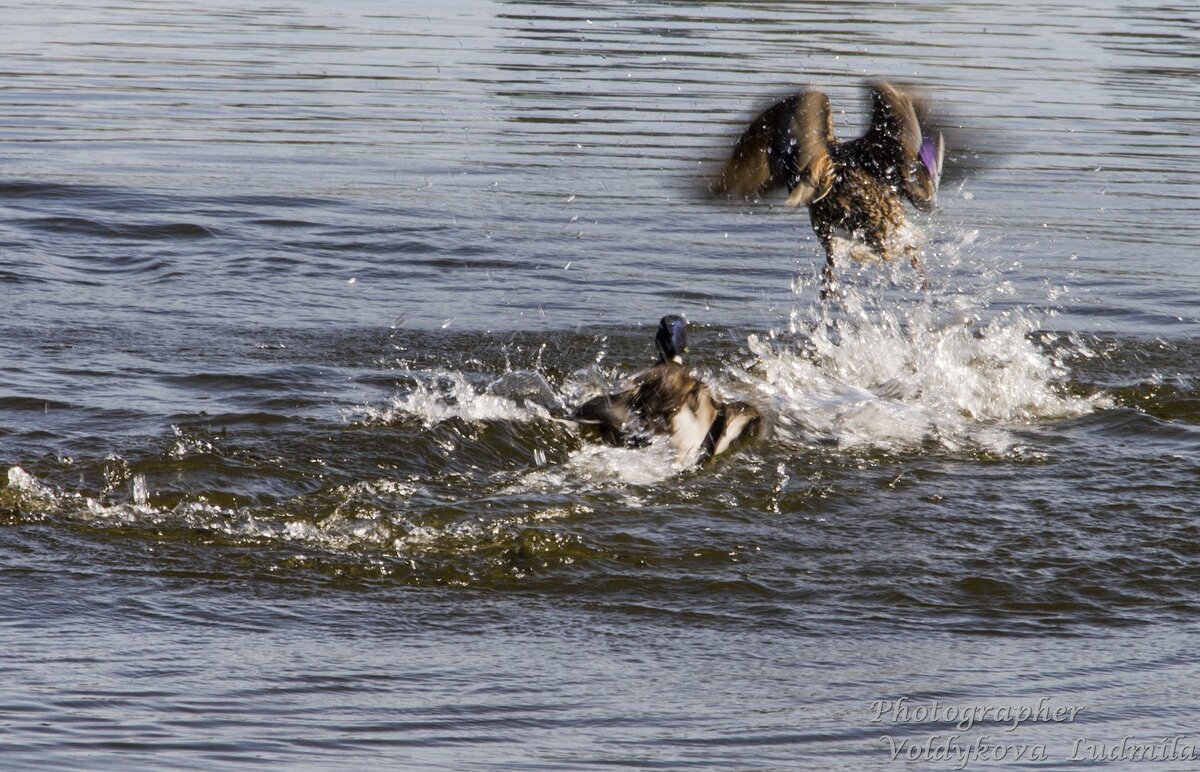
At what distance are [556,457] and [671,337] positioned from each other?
80cm

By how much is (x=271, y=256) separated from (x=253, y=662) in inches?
234

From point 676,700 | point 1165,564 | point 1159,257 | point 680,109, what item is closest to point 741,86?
point 680,109

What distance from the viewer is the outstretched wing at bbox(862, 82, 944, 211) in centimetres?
847

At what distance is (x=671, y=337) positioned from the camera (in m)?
6.65

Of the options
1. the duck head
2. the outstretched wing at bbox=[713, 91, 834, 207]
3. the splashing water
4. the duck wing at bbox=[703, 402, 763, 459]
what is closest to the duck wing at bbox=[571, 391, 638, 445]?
the duck head

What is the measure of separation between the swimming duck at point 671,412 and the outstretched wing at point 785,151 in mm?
1806

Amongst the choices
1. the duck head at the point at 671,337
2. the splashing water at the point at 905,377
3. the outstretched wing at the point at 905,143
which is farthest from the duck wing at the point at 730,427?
the outstretched wing at the point at 905,143

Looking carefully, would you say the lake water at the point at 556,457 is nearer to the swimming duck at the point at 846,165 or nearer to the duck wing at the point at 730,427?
the duck wing at the point at 730,427

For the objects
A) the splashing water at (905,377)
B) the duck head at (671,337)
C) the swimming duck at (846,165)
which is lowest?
the splashing water at (905,377)

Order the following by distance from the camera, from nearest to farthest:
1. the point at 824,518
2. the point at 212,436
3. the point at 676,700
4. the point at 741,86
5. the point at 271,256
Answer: the point at 676,700
the point at 824,518
the point at 212,436
the point at 271,256
the point at 741,86

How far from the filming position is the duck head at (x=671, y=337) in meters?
6.64

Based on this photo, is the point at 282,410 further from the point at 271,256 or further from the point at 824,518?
the point at 271,256

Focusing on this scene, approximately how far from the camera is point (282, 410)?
7.39 metres

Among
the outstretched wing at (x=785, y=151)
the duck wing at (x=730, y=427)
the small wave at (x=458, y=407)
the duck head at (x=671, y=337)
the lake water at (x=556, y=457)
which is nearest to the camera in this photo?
the lake water at (x=556, y=457)
